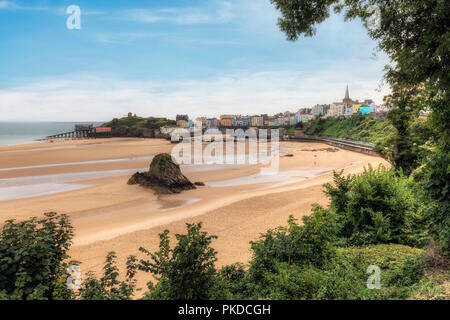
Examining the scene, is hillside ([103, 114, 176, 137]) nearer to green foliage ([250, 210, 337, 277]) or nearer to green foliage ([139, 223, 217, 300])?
green foliage ([250, 210, 337, 277])

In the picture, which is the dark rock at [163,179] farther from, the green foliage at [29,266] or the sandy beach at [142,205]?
the green foliage at [29,266]

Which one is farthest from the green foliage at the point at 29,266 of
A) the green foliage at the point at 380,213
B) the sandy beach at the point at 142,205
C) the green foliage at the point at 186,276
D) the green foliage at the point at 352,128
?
the green foliage at the point at 352,128

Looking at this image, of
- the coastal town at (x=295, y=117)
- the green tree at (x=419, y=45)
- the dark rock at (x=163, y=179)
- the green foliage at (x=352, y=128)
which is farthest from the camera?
the coastal town at (x=295, y=117)

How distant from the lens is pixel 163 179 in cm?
1892

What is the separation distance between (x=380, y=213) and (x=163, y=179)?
15.0 m

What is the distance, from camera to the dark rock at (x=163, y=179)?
18.5 meters

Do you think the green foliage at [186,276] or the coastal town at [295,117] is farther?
the coastal town at [295,117]

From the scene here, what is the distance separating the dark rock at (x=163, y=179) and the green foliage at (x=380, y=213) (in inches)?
502

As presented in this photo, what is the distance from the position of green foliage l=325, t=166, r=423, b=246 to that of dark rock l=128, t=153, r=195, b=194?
1276 cm

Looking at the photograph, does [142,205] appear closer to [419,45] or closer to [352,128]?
[419,45]

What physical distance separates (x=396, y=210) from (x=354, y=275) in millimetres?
4329
